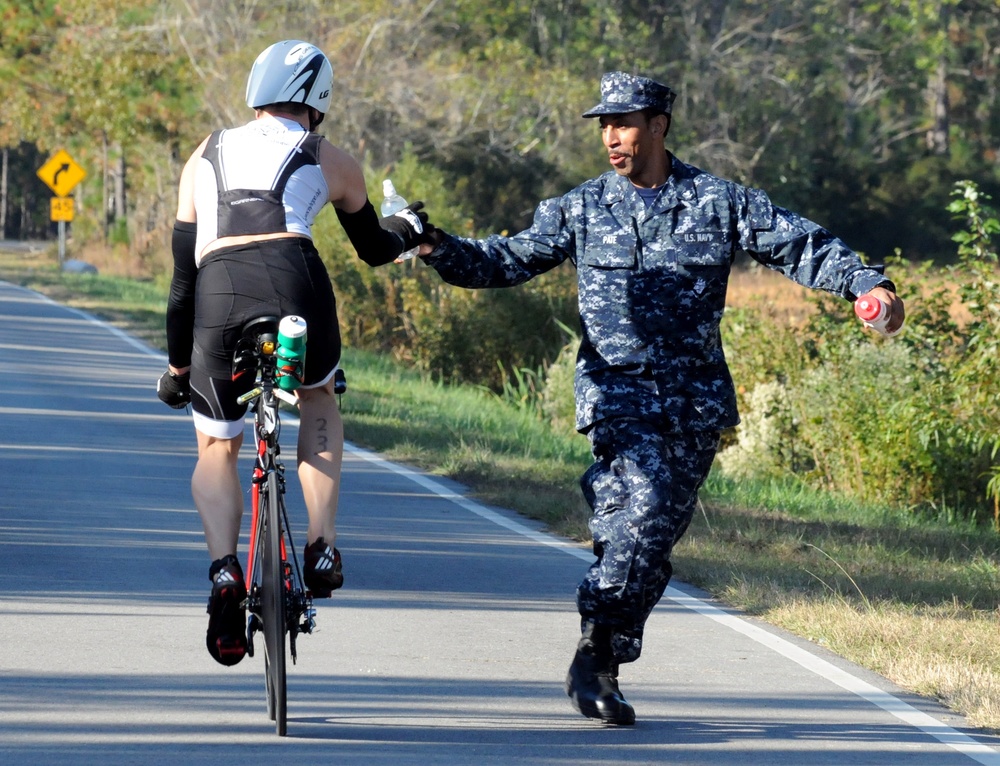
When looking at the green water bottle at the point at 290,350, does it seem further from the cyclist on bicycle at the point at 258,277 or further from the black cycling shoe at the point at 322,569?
the black cycling shoe at the point at 322,569

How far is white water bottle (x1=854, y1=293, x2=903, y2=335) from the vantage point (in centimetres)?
531

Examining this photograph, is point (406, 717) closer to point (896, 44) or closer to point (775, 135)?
point (775, 135)

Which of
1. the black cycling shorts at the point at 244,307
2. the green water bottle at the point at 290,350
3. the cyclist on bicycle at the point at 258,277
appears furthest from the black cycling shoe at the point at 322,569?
the green water bottle at the point at 290,350

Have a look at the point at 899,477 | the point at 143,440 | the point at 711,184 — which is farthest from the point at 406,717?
the point at 899,477

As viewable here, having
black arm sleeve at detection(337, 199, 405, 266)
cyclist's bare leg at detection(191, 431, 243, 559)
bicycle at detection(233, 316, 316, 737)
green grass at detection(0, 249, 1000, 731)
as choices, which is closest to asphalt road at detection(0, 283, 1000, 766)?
green grass at detection(0, 249, 1000, 731)

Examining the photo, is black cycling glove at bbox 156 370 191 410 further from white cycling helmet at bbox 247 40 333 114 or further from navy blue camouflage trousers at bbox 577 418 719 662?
navy blue camouflage trousers at bbox 577 418 719 662

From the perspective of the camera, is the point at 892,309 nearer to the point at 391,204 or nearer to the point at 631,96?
the point at 631,96

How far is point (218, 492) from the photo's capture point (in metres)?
5.46

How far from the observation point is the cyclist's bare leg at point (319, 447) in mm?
5508

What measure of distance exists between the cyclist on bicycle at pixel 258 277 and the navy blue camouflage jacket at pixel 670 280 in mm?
645

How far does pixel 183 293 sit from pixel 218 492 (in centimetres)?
61

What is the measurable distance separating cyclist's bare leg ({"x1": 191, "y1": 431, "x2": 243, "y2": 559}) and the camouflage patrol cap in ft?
5.05

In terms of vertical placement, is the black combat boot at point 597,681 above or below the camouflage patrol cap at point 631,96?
below

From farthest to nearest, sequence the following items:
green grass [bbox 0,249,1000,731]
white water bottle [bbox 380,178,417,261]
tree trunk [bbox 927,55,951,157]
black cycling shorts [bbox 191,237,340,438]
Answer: tree trunk [bbox 927,55,951,157] < green grass [bbox 0,249,1000,731] < white water bottle [bbox 380,178,417,261] < black cycling shorts [bbox 191,237,340,438]
